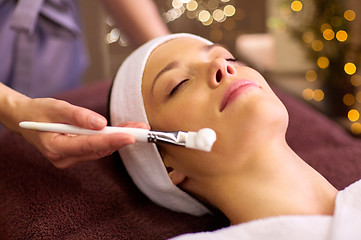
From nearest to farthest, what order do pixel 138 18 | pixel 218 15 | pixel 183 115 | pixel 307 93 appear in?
pixel 183 115 → pixel 138 18 → pixel 218 15 → pixel 307 93

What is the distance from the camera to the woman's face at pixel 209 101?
2.54 ft

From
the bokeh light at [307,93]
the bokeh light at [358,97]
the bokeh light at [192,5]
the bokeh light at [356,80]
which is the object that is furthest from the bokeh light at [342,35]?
the bokeh light at [192,5]

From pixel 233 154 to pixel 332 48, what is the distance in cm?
249

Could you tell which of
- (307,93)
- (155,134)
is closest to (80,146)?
(155,134)

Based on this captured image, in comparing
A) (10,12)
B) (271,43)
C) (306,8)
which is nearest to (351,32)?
(306,8)

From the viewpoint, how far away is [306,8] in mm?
3287

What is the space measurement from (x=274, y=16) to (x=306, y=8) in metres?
0.63

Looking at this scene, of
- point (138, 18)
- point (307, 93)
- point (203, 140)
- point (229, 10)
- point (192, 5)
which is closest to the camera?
point (203, 140)

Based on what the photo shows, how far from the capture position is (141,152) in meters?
0.95

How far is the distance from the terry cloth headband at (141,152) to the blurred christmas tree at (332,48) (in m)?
2.20

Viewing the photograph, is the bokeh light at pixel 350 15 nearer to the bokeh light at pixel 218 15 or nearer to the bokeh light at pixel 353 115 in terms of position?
the bokeh light at pixel 353 115

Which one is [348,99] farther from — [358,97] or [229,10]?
[229,10]

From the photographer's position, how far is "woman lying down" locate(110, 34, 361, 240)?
0.75 meters

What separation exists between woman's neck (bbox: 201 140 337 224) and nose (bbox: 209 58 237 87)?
0.18 m
